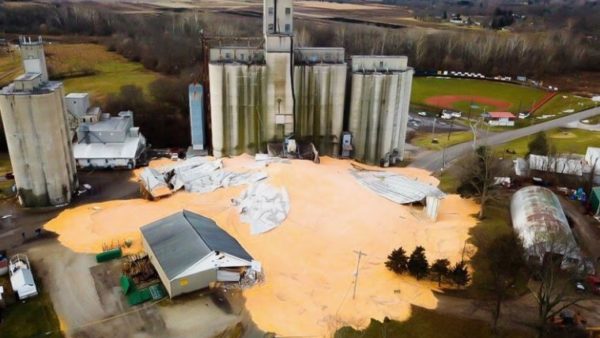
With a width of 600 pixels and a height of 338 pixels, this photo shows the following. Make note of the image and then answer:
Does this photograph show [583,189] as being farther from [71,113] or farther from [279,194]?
[71,113]

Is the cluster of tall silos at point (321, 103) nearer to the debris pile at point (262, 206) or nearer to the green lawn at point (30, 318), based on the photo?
the debris pile at point (262, 206)

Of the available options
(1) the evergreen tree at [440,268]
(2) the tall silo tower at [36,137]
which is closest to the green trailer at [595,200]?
(1) the evergreen tree at [440,268]

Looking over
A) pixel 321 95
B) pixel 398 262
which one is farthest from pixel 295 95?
pixel 398 262

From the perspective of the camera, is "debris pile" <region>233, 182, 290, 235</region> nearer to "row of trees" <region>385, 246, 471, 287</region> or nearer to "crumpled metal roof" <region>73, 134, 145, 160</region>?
"row of trees" <region>385, 246, 471, 287</region>

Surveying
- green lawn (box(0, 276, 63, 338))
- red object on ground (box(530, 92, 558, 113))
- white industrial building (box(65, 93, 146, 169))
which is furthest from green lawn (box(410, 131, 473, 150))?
green lawn (box(0, 276, 63, 338))

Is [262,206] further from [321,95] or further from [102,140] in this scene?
[102,140]
